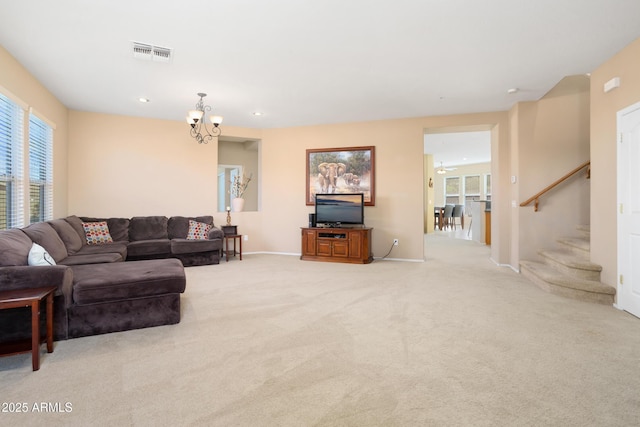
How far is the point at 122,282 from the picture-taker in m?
2.67

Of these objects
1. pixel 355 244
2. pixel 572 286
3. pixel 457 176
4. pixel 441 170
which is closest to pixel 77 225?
pixel 355 244

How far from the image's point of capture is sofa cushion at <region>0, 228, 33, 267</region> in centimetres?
240

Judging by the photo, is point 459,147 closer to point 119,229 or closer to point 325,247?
point 325,247

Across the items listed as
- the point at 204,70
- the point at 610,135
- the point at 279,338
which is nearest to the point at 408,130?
the point at 610,135

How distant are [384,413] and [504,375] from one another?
2.91ft

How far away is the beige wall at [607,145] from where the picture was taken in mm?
3172

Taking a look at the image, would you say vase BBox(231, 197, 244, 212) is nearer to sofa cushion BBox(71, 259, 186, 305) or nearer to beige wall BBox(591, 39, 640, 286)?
sofa cushion BBox(71, 259, 186, 305)

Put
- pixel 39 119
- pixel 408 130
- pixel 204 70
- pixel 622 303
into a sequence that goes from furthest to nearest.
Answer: pixel 408 130
pixel 39 119
pixel 204 70
pixel 622 303

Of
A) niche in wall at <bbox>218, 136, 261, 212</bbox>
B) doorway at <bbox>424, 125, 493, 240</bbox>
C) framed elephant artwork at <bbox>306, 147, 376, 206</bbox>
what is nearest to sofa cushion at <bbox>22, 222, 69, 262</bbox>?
framed elephant artwork at <bbox>306, 147, 376, 206</bbox>

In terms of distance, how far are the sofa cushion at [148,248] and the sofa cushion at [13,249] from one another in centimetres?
220

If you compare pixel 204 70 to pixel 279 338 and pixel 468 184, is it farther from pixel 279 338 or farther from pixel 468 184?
pixel 468 184

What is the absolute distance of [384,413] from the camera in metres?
1.62

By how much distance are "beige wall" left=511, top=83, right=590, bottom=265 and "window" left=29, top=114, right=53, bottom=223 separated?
694 centimetres

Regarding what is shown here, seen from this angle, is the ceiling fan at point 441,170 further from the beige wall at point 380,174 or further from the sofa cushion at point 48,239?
the sofa cushion at point 48,239
